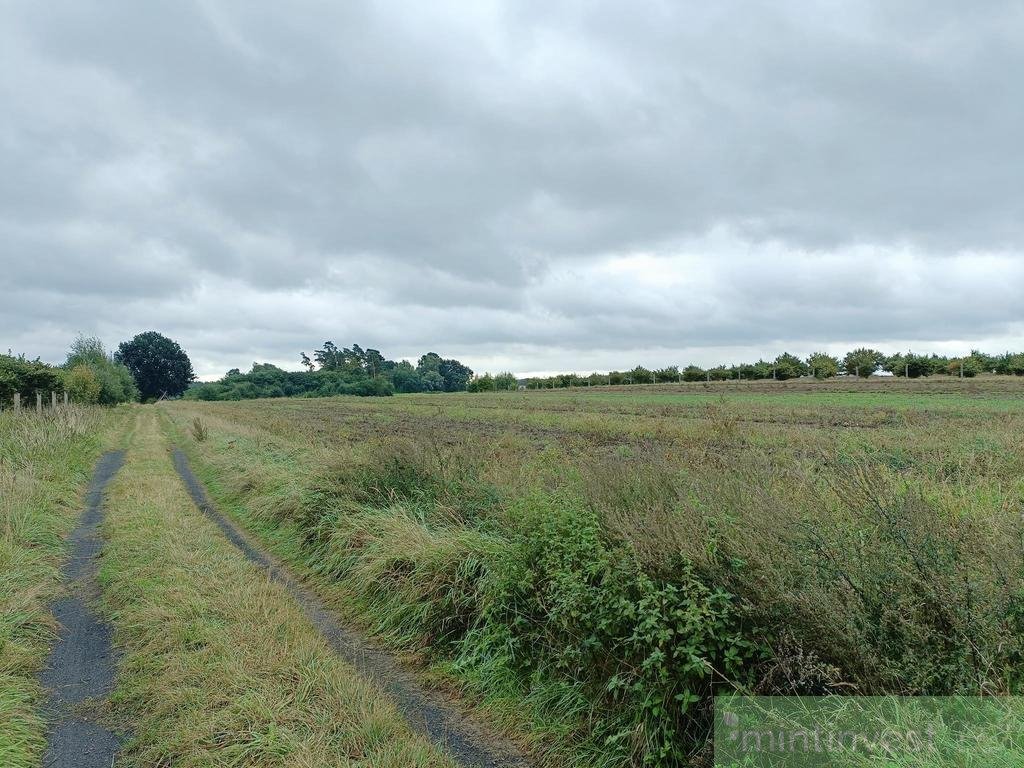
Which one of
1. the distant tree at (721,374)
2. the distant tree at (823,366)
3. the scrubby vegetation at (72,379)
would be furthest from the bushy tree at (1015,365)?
the scrubby vegetation at (72,379)

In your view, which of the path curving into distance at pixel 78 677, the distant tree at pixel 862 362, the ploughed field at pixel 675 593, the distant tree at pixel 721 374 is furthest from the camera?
the distant tree at pixel 721 374

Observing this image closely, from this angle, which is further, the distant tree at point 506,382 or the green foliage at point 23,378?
the distant tree at point 506,382

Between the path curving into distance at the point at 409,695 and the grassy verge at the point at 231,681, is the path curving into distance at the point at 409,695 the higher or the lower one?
the lower one

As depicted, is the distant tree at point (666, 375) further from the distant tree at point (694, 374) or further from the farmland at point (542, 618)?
the farmland at point (542, 618)

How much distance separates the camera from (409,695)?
4793 millimetres

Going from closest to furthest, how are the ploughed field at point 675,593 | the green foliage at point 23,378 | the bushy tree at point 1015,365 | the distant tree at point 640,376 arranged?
the ploughed field at point 675,593
the green foliage at point 23,378
the bushy tree at point 1015,365
the distant tree at point 640,376

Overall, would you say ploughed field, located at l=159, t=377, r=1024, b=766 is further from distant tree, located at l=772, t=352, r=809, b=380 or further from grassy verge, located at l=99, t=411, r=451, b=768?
distant tree, located at l=772, t=352, r=809, b=380

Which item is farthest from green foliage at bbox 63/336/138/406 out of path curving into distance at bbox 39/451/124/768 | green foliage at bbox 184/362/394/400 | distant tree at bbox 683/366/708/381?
distant tree at bbox 683/366/708/381

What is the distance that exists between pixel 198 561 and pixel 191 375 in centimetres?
15066

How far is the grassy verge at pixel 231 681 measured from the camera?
12.4 ft

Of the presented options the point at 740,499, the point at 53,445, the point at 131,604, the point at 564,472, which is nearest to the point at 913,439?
the point at 564,472

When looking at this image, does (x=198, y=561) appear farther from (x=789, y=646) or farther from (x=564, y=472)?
(x=789, y=646)

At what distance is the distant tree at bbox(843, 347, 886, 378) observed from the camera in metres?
65.8

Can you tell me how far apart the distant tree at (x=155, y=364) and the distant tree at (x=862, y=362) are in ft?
451
